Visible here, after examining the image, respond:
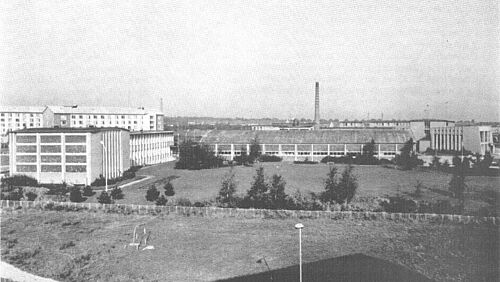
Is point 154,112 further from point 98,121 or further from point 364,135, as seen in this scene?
point 364,135

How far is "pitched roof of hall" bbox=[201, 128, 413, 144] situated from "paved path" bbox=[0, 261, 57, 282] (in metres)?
43.9

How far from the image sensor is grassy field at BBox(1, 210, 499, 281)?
20266 mm

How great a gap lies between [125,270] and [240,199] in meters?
13.2

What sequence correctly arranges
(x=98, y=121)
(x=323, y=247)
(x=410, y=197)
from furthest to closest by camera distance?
(x=98, y=121), (x=410, y=197), (x=323, y=247)

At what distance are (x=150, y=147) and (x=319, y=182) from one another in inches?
1081

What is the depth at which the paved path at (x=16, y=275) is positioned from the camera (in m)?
19.6

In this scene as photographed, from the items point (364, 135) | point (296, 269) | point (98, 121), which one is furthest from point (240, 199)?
point (98, 121)

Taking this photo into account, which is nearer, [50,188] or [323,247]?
[323,247]

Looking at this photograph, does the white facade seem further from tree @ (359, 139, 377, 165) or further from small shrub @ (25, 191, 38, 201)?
tree @ (359, 139, 377, 165)

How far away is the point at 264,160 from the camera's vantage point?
60625 mm

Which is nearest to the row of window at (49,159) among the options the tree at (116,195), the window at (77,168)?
the window at (77,168)

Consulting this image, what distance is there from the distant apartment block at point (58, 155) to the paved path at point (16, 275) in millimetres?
19397

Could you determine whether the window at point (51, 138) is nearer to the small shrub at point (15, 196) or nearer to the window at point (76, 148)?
the window at point (76, 148)

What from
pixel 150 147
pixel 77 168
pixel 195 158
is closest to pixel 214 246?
pixel 77 168
